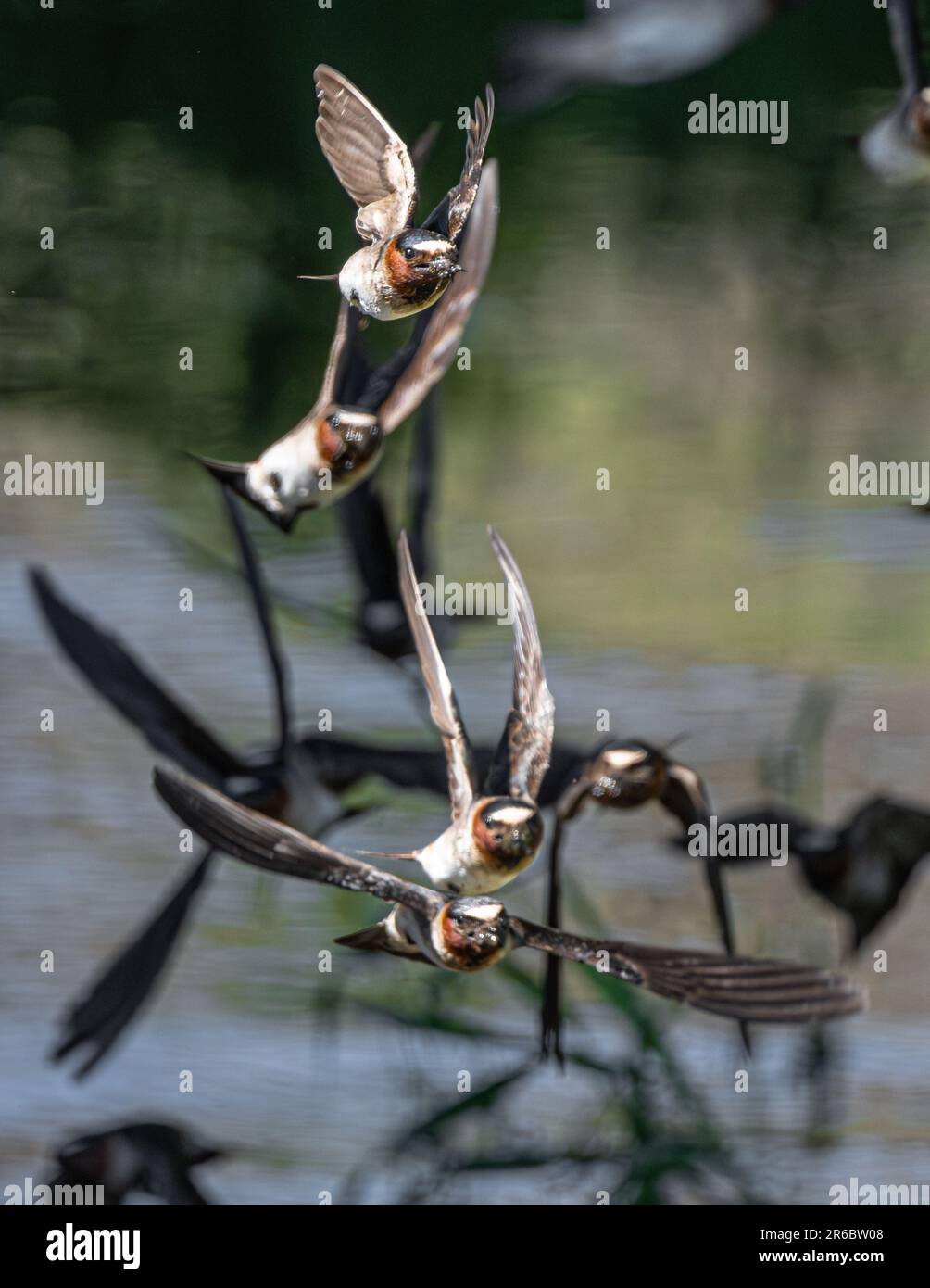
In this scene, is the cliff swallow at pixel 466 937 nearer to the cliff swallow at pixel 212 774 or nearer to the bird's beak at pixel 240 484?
the cliff swallow at pixel 212 774

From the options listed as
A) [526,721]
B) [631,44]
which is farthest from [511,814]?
[631,44]

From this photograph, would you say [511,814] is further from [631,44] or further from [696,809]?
[631,44]

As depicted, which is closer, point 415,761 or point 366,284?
point 366,284

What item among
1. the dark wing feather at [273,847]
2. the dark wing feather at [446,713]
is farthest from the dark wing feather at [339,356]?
the dark wing feather at [273,847]

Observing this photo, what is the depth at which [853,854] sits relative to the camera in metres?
1.85

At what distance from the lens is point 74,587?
1862 mm

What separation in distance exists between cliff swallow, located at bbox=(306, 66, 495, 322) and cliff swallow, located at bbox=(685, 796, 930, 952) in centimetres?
73

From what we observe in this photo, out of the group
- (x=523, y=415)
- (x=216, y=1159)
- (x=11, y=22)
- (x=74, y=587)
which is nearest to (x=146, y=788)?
(x=74, y=587)

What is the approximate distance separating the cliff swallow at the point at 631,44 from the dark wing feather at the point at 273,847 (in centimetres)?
91

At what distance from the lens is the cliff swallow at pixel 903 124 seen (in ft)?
6.00

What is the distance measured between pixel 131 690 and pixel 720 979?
0.78 metres

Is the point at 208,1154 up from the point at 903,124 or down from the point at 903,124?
down
